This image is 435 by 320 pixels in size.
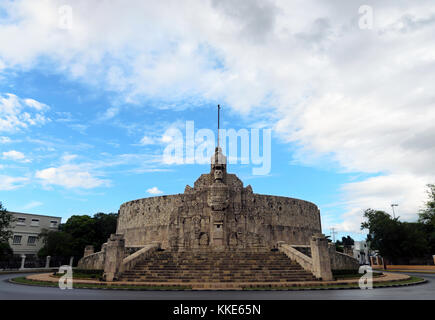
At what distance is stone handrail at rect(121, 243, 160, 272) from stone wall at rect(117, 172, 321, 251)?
3412 mm

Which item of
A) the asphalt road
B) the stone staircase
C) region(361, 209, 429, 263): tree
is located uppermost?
region(361, 209, 429, 263): tree

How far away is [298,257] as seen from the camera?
20938mm

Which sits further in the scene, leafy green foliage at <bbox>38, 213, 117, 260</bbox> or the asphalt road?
leafy green foliage at <bbox>38, 213, 117, 260</bbox>

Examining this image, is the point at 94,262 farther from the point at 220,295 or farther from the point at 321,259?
the point at 321,259

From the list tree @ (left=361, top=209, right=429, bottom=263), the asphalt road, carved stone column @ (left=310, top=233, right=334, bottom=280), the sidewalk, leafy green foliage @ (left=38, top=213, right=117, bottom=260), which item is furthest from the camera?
leafy green foliage @ (left=38, top=213, right=117, bottom=260)

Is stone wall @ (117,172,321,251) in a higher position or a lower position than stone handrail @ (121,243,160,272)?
higher

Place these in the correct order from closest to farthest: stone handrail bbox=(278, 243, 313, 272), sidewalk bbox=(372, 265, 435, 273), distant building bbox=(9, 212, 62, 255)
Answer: stone handrail bbox=(278, 243, 313, 272) → sidewalk bbox=(372, 265, 435, 273) → distant building bbox=(9, 212, 62, 255)

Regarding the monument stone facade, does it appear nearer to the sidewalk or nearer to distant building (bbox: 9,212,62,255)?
the sidewalk

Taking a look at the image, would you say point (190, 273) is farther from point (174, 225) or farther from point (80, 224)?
point (80, 224)

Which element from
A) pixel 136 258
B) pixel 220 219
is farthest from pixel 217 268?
pixel 220 219

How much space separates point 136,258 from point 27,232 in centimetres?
4112

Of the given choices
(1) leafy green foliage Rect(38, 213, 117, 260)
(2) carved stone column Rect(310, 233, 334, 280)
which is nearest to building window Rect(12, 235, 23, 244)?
(1) leafy green foliage Rect(38, 213, 117, 260)

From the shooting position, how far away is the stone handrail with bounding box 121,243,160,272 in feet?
63.6
